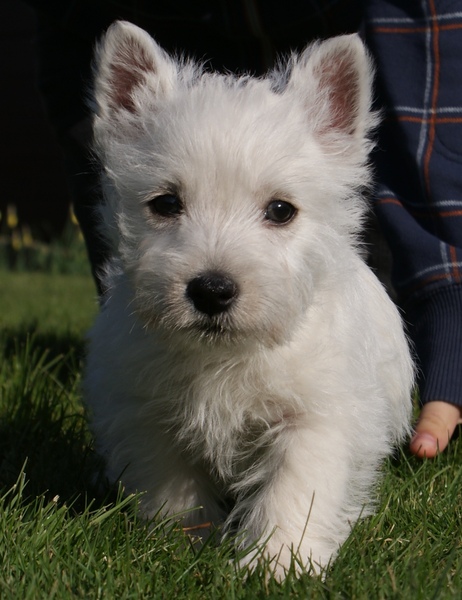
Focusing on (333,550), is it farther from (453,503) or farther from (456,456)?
(456,456)

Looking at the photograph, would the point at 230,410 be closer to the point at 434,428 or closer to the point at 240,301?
the point at 240,301

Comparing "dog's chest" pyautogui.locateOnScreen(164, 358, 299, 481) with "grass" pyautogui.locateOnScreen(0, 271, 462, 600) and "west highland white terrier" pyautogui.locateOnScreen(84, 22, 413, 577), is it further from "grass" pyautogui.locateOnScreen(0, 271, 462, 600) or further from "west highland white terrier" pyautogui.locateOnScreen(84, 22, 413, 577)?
"grass" pyautogui.locateOnScreen(0, 271, 462, 600)

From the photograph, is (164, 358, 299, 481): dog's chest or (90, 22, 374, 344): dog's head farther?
(164, 358, 299, 481): dog's chest

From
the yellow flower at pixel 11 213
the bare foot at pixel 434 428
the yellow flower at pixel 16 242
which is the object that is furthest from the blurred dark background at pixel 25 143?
the bare foot at pixel 434 428

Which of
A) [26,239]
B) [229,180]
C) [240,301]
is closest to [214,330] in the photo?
[240,301]

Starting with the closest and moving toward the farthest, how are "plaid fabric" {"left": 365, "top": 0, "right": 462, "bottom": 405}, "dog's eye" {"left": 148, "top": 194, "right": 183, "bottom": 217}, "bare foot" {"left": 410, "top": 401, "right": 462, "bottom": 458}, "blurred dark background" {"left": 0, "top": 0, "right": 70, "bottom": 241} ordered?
"dog's eye" {"left": 148, "top": 194, "right": 183, "bottom": 217}, "bare foot" {"left": 410, "top": 401, "right": 462, "bottom": 458}, "plaid fabric" {"left": 365, "top": 0, "right": 462, "bottom": 405}, "blurred dark background" {"left": 0, "top": 0, "right": 70, "bottom": 241}

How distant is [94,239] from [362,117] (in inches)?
69.9

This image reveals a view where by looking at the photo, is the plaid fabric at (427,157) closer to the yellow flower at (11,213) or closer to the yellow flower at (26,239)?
the yellow flower at (11,213)

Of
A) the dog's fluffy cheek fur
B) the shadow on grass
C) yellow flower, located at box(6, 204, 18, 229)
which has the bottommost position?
yellow flower, located at box(6, 204, 18, 229)

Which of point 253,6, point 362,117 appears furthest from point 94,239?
point 362,117

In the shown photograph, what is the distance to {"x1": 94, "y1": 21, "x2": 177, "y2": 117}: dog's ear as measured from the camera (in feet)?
10.1

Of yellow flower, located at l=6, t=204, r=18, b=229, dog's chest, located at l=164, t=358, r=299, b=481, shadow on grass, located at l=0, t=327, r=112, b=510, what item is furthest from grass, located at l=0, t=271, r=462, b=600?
yellow flower, located at l=6, t=204, r=18, b=229

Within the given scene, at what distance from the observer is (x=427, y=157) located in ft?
13.2

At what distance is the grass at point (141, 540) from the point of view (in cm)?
229
